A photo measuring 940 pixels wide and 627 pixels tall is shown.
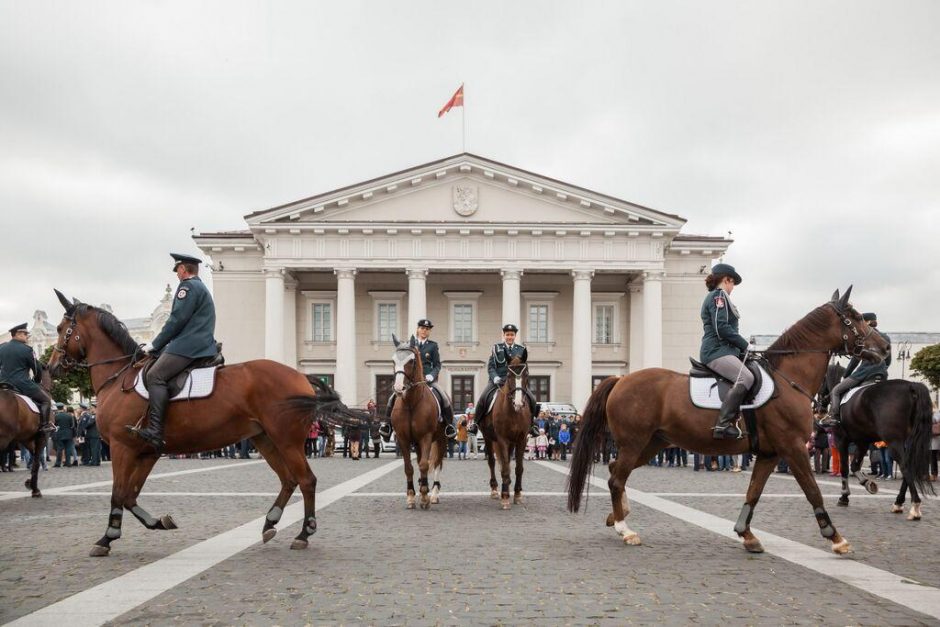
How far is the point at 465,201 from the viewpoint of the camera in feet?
159

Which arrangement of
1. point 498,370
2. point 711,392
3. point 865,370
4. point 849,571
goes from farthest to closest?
point 498,370 < point 865,370 < point 711,392 < point 849,571

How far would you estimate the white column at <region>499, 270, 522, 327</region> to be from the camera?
156ft

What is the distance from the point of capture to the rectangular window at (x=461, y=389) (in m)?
50.4

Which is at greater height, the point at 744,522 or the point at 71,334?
the point at 71,334

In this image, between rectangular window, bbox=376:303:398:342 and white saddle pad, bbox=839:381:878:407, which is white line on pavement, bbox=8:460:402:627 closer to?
white saddle pad, bbox=839:381:878:407

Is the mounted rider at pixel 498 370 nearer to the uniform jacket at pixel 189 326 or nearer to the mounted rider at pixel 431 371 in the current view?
the mounted rider at pixel 431 371

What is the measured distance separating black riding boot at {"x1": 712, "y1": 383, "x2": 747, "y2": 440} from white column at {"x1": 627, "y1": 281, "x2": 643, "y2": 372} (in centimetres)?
4235

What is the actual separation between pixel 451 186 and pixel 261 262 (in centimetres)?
1263

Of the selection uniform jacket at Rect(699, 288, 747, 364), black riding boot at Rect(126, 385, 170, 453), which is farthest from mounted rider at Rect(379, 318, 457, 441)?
uniform jacket at Rect(699, 288, 747, 364)

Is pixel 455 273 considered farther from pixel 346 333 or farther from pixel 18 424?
pixel 18 424

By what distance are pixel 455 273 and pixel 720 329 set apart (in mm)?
42043

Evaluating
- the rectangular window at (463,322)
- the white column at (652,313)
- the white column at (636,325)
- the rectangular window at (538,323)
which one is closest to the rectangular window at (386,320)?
the rectangular window at (463,322)

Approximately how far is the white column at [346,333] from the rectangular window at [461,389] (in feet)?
20.3

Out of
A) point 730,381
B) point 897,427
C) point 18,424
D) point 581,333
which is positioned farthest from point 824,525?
point 581,333
